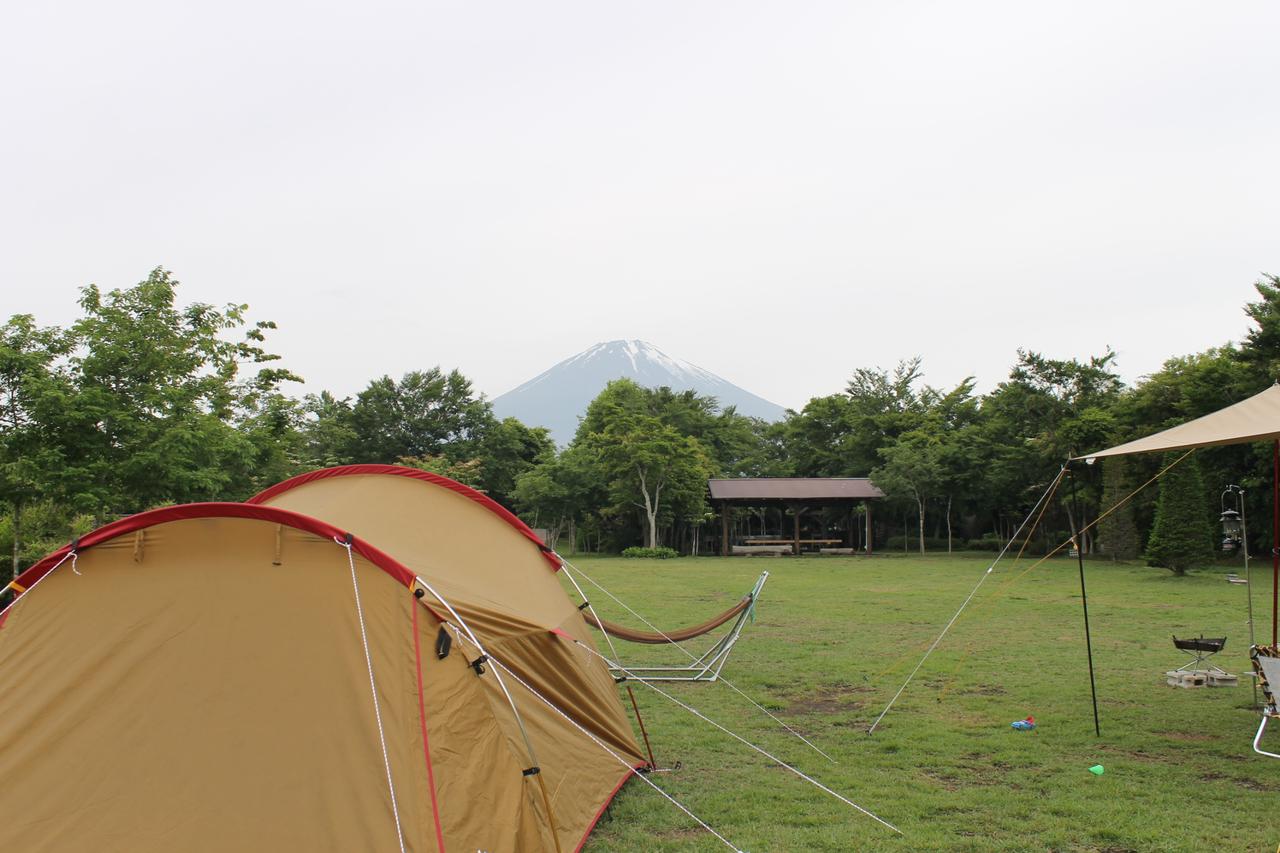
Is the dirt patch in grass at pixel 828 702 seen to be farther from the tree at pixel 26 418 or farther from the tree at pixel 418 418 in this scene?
the tree at pixel 418 418

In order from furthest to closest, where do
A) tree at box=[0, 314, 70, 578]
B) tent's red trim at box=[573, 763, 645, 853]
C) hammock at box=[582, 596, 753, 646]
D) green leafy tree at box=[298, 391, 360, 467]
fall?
green leafy tree at box=[298, 391, 360, 467]
tree at box=[0, 314, 70, 578]
hammock at box=[582, 596, 753, 646]
tent's red trim at box=[573, 763, 645, 853]

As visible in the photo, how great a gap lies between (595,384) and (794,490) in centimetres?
12974

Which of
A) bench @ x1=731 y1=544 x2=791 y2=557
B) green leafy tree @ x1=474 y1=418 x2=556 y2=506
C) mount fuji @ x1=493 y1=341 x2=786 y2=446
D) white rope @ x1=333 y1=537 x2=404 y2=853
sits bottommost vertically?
bench @ x1=731 y1=544 x2=791 y2=557

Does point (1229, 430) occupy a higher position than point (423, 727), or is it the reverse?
point (1229, 430)

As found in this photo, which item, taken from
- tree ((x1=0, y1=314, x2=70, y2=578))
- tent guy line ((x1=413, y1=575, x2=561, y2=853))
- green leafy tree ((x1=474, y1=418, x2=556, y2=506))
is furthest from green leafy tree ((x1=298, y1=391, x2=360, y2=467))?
tent guy line ((x1=413, y1=575, x2=561, y2=853))

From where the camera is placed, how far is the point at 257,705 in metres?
3.57

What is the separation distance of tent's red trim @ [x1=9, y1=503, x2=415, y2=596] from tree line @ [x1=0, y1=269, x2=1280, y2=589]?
12.2ft

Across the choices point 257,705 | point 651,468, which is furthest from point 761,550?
point 257,705

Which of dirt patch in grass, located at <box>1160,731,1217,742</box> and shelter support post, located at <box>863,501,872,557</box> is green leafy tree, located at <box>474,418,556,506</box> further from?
dirt patch in grass, located at <box>1160,731,1217,742</box>

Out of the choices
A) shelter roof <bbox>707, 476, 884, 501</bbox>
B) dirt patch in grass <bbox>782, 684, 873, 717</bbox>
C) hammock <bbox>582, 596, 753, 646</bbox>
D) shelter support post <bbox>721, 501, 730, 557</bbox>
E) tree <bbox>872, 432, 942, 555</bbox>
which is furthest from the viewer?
shelter support post <bbox>721, 501, 730, 557</bbox>

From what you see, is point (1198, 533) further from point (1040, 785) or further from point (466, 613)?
point (466, 613)

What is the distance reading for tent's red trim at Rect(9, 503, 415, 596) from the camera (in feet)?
12.5

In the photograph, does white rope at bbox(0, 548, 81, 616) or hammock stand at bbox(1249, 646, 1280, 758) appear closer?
white rope at bbox(0, 548, 81, 616)

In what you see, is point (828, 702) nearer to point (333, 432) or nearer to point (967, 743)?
point (967, 743)
